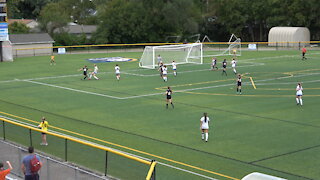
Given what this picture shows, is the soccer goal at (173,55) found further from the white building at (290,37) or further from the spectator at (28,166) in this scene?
the spectator at (28,166)

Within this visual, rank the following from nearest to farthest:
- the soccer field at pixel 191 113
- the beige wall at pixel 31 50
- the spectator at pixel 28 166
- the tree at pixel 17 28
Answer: the spectator at pixel 28 166
the soccer field at pixel 191 113
the beige wall at pixel 31 50
the tree at pixel 17 28

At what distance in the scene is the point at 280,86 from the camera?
43625mm

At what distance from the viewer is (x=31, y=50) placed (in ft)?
262

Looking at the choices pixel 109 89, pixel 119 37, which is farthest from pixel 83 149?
pixel 119 37

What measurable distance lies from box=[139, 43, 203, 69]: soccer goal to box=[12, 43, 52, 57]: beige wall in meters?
20.2

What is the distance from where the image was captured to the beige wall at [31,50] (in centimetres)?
7853

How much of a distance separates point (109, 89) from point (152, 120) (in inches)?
522

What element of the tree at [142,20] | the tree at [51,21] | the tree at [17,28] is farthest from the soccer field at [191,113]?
the tree at [51,21]

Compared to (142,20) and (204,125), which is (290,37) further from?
(204,125)

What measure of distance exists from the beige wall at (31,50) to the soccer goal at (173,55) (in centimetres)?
2022

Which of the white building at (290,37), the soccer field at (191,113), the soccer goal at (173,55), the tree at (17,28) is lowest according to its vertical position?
the soccer field at (191,113)

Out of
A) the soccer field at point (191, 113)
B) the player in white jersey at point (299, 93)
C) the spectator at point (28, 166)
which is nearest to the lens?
the spectator at point (28, 166)

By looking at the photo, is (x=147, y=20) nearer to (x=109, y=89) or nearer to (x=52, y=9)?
(x=52, y=9)

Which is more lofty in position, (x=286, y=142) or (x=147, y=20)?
(x=147, y=20)
